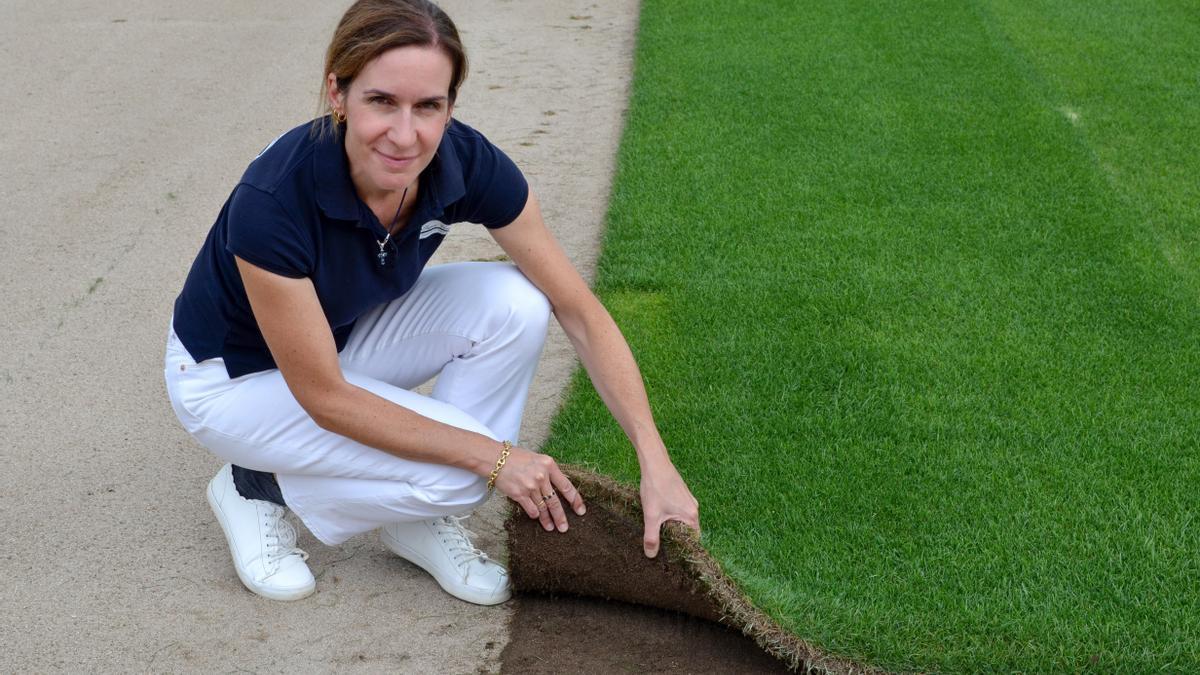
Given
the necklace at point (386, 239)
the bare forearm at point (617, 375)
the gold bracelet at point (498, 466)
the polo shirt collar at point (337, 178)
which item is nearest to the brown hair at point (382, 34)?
the polo shirt collar at point (337, 178)

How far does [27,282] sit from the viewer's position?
5.09m

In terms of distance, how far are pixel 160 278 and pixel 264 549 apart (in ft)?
7.35

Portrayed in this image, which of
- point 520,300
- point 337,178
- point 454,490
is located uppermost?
point 337,178

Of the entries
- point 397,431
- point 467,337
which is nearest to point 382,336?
point 467,337

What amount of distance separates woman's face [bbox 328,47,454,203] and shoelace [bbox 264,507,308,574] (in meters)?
0.98

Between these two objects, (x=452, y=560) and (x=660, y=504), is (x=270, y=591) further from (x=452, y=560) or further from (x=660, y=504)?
(x=660, y=504)

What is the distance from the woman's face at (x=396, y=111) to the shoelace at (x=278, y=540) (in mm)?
975

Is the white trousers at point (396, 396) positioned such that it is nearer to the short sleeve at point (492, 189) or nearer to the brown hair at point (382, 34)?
the short sleeve at point (492, 189)

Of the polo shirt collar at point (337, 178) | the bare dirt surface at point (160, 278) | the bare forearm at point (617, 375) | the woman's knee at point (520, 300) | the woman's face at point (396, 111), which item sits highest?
the woman's face at point (396, 111)

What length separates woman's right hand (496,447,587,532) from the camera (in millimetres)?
2996

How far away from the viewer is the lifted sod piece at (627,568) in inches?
118

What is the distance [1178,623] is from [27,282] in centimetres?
420

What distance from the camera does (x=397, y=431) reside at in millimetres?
2930

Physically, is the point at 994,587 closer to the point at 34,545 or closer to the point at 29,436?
the point at 34,545
